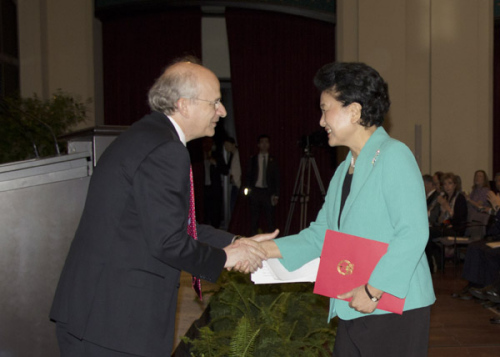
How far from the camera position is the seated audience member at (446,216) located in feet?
26.2

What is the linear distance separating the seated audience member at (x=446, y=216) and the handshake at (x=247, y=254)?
583 cm

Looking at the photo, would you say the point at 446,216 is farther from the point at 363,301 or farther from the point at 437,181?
the point at 363,301

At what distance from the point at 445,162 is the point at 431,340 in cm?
689

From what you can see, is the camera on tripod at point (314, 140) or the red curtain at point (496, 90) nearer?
the camera on tripod at point (314, 140)

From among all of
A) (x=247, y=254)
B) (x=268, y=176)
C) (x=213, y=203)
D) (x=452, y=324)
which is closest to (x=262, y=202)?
(x=268, y=176)

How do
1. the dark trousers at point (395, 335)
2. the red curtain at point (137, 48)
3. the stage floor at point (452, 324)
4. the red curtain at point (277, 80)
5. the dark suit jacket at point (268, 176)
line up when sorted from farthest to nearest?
the red curtain at point (277, 80)
the red curtain at point (137, 48)
the dark suit jacket at point (268, 176)
the stage floor at point (452, 324)
the dark trousers at point (395, 335)

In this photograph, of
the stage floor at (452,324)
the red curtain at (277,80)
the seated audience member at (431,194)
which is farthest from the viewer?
the red curtain at (277,80)

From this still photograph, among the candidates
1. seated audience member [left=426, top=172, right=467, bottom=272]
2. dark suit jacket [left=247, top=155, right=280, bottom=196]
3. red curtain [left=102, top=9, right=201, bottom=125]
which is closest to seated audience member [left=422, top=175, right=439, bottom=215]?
seated audience member [left=426, top=172, right=467, bottom=272]

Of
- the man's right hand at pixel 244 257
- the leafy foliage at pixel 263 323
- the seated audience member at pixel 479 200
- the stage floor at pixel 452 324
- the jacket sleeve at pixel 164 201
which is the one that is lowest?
the stage floor at pixel 452 324

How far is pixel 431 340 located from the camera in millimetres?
4867

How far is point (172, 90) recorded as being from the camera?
7.12ft

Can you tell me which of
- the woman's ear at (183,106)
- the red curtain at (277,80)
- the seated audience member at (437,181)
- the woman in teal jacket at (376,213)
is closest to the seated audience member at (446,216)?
the seated audience member at (437,181)

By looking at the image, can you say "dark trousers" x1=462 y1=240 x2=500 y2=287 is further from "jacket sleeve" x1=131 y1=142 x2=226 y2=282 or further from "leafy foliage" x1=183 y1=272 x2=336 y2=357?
"jacket sleeve" x1=131 y1=142 x2=226 y2=282

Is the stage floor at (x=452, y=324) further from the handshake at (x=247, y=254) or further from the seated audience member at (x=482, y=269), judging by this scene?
the handshake at (x=247, y=254)
